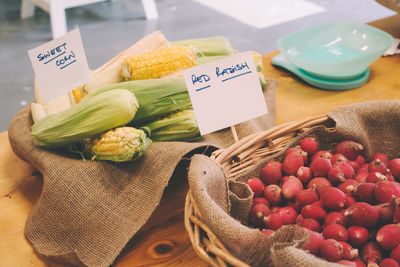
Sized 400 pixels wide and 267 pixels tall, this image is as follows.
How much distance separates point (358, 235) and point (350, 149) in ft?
0.80

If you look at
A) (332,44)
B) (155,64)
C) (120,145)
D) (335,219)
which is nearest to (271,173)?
(335,219)

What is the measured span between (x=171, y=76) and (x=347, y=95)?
54 centimetres

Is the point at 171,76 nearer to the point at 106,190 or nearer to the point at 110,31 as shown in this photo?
the point at 106,190

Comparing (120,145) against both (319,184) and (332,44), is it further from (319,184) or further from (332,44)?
(332,44)

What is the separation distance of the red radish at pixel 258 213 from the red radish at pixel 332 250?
0.13 metres

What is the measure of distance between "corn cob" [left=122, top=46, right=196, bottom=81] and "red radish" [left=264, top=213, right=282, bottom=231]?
19.4 inches

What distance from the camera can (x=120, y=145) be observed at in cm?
76

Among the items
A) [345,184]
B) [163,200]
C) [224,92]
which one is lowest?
[163,200]

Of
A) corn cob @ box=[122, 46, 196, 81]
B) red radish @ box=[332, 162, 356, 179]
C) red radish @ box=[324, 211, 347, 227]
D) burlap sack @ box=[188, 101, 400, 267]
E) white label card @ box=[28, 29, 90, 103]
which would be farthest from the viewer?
corn cob @ box=[122, 46, 196, 81]

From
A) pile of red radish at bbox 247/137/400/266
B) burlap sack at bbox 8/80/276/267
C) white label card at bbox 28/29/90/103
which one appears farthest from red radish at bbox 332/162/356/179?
white label card at bbox 28/29/90/103

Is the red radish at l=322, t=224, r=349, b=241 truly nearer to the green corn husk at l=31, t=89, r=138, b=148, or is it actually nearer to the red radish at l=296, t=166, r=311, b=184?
the red radish at l=296, t=166, r=311, b=184

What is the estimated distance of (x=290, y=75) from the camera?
1284 mm

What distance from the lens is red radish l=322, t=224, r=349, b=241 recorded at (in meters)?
0.59

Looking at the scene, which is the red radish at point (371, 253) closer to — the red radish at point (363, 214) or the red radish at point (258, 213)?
the red radish at point (363, 214)
